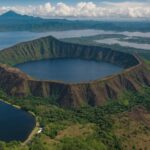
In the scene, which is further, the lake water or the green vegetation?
the lake water

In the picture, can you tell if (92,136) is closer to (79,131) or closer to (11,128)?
(79,131)

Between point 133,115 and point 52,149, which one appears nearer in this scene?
point 52,149

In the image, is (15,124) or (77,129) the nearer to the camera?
(77,129)

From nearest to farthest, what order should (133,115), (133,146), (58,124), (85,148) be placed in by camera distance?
(85,148), (133,146), (58,124), (133,115)

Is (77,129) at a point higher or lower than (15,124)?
higher

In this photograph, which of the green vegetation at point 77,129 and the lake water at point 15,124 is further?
the lake water at point 15,124

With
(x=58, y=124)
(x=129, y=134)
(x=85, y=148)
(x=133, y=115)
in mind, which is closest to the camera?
(x=85, y=148)

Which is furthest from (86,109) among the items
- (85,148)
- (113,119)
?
(85,148)

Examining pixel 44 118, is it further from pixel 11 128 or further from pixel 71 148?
pixel 71 148
